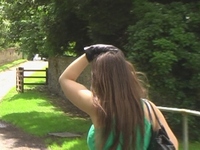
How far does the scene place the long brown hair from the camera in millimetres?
2695

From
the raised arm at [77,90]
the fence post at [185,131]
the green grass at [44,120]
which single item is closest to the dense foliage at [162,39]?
the green grass at [44,120]

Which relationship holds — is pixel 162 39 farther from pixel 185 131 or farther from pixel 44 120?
pixel 44 120

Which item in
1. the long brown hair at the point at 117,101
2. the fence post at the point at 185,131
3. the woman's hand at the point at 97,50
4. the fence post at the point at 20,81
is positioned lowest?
the fence post at the point at 20,81

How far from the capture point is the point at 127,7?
12594 millimetres

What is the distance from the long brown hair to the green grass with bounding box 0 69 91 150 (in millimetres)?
7518

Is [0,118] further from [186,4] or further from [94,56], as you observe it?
[94,56]

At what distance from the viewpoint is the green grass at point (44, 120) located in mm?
11391

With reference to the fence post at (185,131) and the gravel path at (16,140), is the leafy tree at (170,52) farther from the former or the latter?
the fence post at (185,131)

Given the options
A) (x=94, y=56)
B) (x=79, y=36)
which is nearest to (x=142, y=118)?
(x=94, y=56)

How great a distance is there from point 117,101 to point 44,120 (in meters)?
12.5

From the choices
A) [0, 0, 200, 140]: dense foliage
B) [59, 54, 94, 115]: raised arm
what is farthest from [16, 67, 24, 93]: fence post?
[59, 54, 94, 115]: raised arm

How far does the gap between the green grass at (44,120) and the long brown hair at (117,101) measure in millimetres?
7518

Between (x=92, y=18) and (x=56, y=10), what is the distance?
4.72m

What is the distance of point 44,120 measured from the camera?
15.1 meters
